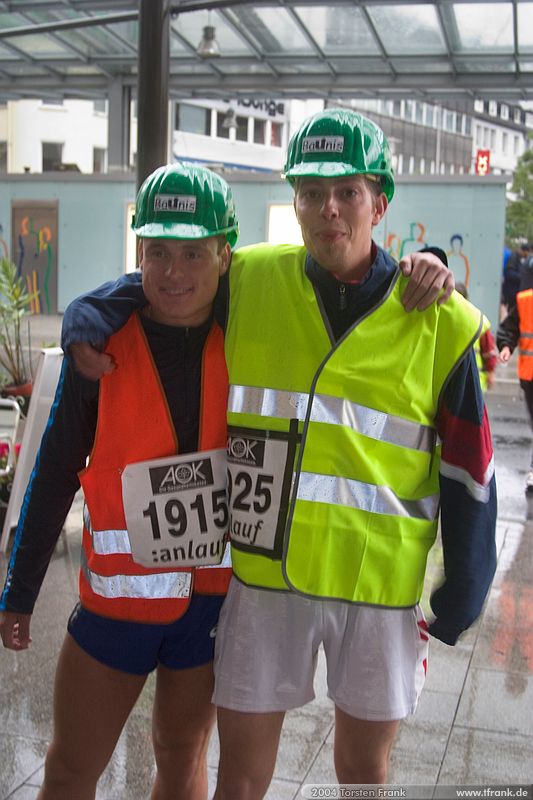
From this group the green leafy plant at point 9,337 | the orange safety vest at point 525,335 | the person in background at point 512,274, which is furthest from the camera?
the person in background at point 512,274

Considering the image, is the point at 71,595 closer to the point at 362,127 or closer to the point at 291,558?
the point at 291,558

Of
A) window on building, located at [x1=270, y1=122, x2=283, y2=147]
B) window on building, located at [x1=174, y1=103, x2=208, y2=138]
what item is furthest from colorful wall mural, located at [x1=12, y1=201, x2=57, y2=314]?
window on building, located at [x1=270, y1=122, x2=283, y2=147]

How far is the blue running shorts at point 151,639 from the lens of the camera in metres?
2.58

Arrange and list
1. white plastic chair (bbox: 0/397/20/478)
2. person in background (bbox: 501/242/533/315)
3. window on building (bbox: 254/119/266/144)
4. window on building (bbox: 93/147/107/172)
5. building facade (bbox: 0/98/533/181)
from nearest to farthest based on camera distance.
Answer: white plastic chair (bbox: 0/397/20/478) < person in background (bbox: 501/242/533/315) < building facade (bbox: 0/98/533/181) < window on building (bbox: 93/147/107/172) < window on building (bbox: 254/119/266/144)

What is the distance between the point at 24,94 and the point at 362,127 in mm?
18703

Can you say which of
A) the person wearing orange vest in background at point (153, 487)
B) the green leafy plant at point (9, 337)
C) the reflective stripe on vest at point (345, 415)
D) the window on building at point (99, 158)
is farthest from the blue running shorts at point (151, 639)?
the window on building at point (99, 158)

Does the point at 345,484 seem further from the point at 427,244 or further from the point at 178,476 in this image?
the point at 427,244

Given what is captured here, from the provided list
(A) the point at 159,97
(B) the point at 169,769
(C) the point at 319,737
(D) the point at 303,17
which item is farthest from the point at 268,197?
(B) the point at 169,769

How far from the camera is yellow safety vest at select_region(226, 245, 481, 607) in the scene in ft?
8.01

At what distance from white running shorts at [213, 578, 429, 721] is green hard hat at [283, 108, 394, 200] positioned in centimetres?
103

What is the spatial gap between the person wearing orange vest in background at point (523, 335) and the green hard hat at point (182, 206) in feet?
19.9

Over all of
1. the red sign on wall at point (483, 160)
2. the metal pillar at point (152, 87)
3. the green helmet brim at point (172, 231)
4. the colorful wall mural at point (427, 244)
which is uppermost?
the red sign on wall at point (483, 160)

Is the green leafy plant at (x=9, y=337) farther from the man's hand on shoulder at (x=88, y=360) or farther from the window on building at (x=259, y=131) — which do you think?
the window on building at (x=259, y=131)

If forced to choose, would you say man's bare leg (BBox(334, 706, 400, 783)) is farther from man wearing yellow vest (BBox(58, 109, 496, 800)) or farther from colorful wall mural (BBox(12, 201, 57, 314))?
colorful wall mural (BBox(12, 201, 57, 314))
